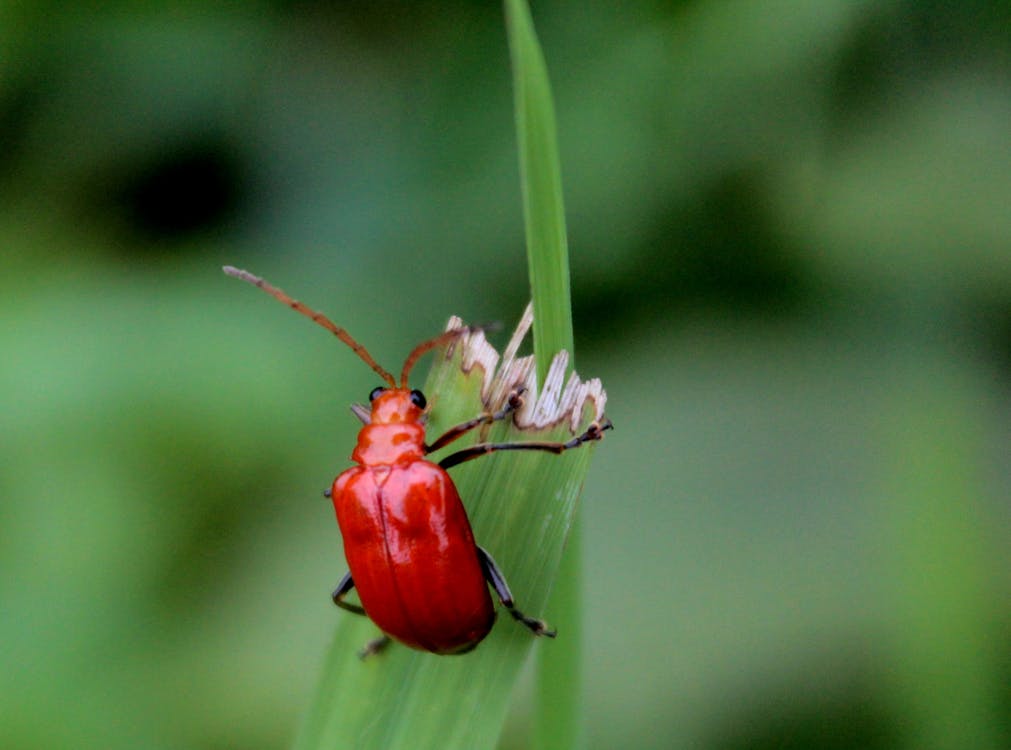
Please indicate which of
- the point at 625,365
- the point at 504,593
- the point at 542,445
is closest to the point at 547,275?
the point at 542,445

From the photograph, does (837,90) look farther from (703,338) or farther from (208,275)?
(208,275)

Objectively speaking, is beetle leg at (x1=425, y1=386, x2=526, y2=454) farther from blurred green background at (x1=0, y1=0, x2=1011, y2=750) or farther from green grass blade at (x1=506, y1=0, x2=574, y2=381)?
blurred green background at (x1=0, y1=0, x2=1011, y2=750)

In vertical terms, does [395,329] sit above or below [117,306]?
above

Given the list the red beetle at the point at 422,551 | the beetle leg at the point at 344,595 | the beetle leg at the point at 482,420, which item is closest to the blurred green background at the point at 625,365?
the beetle leg at the point at 344,595

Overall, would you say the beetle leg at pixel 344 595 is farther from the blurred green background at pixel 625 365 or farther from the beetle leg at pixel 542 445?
the blurred green background at pixel 625 365

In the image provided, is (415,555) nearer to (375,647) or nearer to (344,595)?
(375,647)

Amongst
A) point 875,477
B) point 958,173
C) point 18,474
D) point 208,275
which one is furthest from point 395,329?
point 958,173
